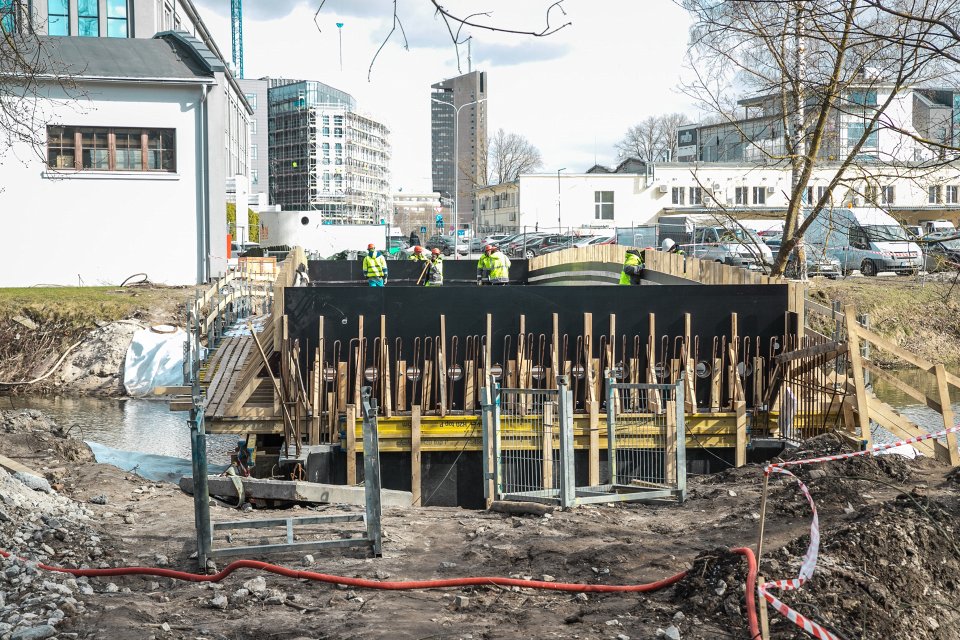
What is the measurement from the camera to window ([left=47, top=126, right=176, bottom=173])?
3219 centimetres

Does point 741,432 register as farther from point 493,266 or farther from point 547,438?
point 493,266

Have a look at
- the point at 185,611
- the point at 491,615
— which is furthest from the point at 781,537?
the point at 185,611

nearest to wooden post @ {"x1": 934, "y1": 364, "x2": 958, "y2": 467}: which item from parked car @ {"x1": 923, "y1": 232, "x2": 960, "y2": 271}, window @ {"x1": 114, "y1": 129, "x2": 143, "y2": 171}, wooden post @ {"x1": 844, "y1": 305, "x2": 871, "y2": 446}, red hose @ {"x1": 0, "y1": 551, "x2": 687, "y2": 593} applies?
wooden post @ {"x1": 844, "y1": 305, "x2": 871, "y2": 446}

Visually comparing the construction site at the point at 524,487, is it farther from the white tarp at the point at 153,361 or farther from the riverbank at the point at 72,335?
the riverbank at the point at 72,335

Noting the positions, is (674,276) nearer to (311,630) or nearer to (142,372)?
(142,372)

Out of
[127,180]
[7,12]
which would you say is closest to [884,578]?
[7,12]

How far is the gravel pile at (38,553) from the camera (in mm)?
6391

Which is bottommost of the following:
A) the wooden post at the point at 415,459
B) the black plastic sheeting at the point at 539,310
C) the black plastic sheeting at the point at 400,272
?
the wooden post at the point at 415,459

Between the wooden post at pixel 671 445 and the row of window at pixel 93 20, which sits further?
the row of window at pixel 93 20

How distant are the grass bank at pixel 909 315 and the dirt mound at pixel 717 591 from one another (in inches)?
1068

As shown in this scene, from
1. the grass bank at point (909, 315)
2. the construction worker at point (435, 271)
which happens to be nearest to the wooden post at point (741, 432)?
the construction worker at point (435, 271)

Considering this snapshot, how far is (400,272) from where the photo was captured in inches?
1272

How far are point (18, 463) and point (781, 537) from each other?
875 cm

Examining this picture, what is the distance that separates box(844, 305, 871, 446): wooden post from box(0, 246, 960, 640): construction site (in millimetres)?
36
